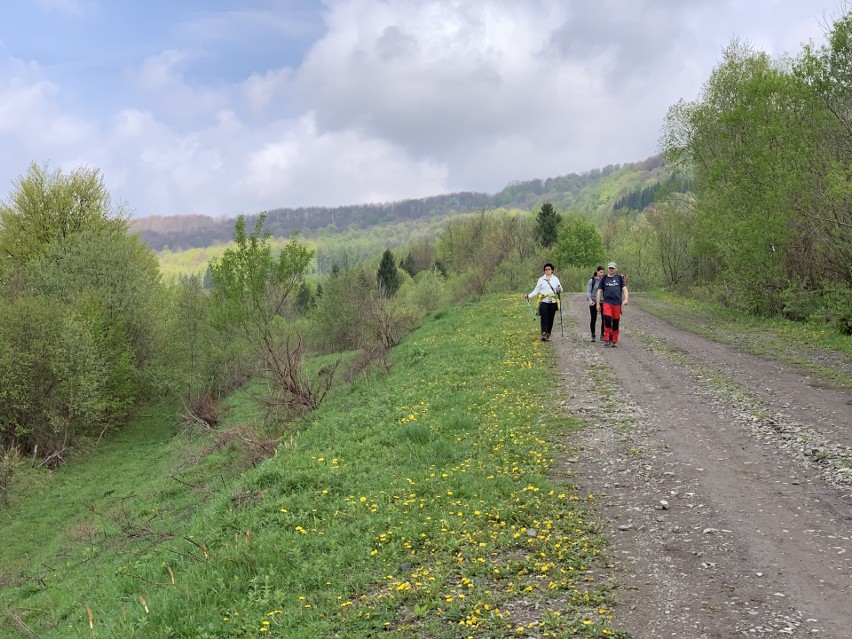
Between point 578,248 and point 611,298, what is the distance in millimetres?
56470

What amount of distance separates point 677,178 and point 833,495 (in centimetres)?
4691

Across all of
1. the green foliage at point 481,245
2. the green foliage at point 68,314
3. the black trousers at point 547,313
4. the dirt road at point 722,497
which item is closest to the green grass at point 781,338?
the dirt road at point 722,497

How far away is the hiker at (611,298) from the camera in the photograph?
757 inches

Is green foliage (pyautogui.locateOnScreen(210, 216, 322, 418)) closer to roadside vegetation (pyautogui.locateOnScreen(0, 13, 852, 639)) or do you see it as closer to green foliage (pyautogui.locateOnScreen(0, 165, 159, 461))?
roadside vegetation (pyautogui.locateOnScreen(0, 13, 852, 639))

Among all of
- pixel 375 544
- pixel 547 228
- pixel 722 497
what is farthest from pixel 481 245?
pixel 375 544

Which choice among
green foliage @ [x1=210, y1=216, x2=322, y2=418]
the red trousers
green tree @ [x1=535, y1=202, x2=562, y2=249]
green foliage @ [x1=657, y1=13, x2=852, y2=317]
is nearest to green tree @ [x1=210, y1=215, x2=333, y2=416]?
green foliage @ [x1=210, y1=216, x2=322, y2=418]

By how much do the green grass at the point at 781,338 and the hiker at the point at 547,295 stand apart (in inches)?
249

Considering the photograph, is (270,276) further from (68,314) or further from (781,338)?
Answer: (781,338)

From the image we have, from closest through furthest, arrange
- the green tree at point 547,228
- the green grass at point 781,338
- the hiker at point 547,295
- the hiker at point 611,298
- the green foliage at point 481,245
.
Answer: the green grass at point 781,338 < the hiker at point 611,298 < the hiker at point 547,295 < the green foliage at point 481,245 < the green tree at point 547,228

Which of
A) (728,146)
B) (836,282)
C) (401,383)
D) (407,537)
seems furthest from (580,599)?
(728,146)

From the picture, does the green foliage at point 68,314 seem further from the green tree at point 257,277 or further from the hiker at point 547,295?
the hiker at point 547,295

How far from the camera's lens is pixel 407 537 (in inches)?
302

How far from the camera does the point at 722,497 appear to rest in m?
7.89

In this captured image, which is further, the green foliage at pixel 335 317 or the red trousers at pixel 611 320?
the green foliage at pixel 335 317
